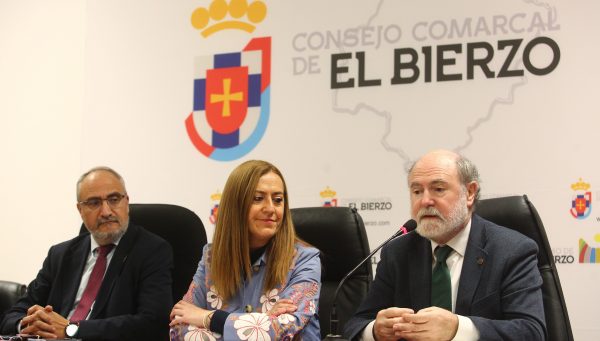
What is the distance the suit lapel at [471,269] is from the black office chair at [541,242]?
0.61 ft

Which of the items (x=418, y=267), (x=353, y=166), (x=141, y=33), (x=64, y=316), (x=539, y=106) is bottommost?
(x=64, y=316)

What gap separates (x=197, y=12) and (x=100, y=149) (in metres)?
1.10

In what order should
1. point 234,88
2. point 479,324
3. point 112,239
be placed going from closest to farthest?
point 479,324 → point 112,239 → point 234,88

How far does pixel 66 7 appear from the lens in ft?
17.7

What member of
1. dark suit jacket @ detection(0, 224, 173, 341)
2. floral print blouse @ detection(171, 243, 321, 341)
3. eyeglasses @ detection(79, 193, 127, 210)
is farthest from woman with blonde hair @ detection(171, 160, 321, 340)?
eyeglasses @ detection(79, 193, 127, 210)

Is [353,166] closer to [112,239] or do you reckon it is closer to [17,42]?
[112,239]

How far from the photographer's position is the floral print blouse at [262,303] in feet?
9.12

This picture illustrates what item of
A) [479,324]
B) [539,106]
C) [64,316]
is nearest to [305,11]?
[539,106]

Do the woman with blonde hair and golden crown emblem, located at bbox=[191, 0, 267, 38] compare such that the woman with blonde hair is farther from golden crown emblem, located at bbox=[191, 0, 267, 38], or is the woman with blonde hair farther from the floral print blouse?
golden crown emblem, located at bbox=[191, 0, 267, 38]

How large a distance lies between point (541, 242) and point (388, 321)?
0.68 m

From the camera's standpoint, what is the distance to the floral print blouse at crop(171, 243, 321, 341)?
9.12 feet

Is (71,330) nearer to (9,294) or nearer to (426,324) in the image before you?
(9,294)

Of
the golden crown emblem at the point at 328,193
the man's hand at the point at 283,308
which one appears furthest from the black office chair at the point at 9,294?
the man's hand at the point at 283,308

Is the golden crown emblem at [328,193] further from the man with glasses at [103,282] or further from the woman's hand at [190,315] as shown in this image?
the woman's hand at [190,315]
